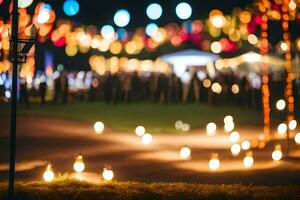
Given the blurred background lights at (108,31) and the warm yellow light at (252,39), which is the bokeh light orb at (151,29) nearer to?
the blurred background lights at (108,31)

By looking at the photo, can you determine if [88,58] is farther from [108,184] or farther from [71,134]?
[108,184]

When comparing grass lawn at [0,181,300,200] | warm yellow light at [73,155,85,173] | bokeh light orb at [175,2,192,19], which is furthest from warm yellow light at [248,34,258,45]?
grass lawn at [0,181,300,200]

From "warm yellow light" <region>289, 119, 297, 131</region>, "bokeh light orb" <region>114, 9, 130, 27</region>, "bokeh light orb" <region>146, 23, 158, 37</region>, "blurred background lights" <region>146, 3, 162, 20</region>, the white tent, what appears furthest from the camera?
"bokeh light orb" <region>146, 23, 158, 37</region>

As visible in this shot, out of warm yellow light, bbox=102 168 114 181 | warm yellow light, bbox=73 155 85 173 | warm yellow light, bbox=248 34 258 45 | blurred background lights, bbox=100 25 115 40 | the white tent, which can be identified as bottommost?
warm yellow light, bbox=102 168 114 181

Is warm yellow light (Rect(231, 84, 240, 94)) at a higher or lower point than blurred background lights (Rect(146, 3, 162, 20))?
lower

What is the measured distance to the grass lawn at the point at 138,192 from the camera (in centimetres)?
864

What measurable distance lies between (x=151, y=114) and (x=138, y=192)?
56.7 ft

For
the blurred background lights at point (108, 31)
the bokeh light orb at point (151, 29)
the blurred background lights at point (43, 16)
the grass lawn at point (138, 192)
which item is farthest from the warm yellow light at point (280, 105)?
the blurred background lights at point (108, 31)

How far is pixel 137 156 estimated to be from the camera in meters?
14.4

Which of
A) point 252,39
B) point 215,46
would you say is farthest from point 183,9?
point 215,46

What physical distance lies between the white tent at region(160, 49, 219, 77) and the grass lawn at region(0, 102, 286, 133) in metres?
4.11

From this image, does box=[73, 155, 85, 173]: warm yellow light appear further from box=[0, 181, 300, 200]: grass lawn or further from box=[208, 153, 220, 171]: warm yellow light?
box=[208, 153, 220, 171]: warm yellow light

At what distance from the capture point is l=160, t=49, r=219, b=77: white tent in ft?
115

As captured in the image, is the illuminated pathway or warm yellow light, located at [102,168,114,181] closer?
warm yellow light, located at [102,168,114,181]
